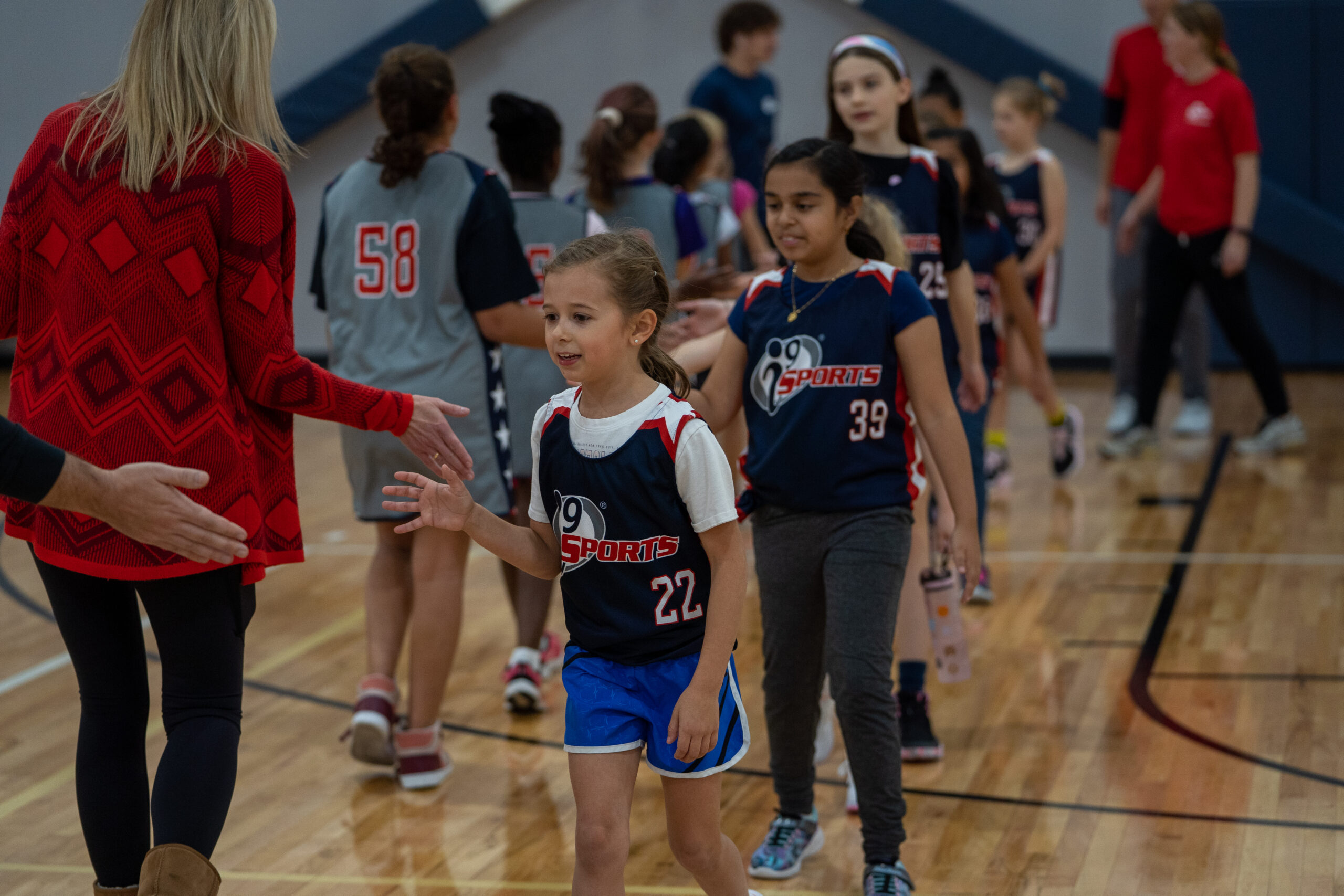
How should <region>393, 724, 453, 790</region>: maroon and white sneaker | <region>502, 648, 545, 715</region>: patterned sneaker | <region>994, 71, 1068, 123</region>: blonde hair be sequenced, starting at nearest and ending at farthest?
<region>393, 724, 453, 790</region>: maroon and white sneaker < <region>502, 648, 545, 715</region>: patterned sneaker < <region>994, 71, 1068, 123</region>: blonde hair

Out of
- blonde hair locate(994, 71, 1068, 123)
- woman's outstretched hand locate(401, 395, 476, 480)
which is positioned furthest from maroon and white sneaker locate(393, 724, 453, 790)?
blonde hair locate(994, 71, 1068, 123)

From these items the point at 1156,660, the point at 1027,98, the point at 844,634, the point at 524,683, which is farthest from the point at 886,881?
the point at 1027,98

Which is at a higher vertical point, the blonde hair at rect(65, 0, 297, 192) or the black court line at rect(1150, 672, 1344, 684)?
the blonde hair at rect(65, 0, 297, 192)

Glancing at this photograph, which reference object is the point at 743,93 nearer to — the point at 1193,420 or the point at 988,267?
the point at 1193,420

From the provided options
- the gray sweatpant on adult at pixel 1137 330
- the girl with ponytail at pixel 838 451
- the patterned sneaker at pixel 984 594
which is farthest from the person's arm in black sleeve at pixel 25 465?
the gray sweatpant on adult at pixel 1137 330

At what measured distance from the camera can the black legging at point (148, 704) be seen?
213cm

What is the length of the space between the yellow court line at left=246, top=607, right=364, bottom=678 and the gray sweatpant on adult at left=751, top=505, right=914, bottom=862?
6.92ft

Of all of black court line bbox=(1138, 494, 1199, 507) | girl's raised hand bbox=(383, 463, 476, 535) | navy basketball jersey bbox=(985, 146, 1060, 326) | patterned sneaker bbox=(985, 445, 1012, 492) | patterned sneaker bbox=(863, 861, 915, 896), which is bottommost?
black court line bbox=(1138, 494, 1199, 507)

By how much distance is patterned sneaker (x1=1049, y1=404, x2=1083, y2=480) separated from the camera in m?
5.89

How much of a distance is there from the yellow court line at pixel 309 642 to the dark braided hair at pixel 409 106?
1.75m

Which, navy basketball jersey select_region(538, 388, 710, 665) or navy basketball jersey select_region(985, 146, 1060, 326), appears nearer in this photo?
navy basketball jersey select_region(538, 388, 710, 665)

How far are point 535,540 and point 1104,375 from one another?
7782mm

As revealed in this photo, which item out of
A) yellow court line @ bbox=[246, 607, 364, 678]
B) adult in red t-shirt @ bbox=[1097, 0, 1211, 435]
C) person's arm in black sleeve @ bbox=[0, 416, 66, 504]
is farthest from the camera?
adult in red t-shirt @ bbox=[1097, 0, 1211, 435]

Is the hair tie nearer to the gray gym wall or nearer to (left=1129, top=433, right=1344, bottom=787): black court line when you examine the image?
(left=1129, top=433, right=1344, bottom=787): black court line
